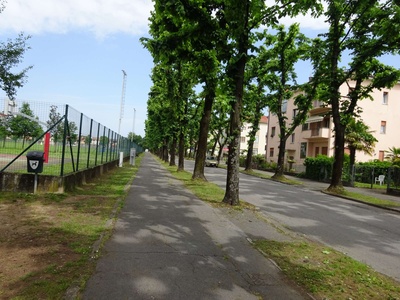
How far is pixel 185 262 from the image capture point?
504 centimetres

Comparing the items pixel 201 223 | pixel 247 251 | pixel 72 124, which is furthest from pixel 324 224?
Result: pixel 72 124

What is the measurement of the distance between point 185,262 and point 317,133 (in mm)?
41002

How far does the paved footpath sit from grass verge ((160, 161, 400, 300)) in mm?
239

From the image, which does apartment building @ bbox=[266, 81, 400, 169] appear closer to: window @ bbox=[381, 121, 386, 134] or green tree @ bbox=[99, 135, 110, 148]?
window @ bbox=[381, 121, 386, 134]

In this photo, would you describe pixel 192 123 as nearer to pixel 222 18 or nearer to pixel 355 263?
pixel 222 18

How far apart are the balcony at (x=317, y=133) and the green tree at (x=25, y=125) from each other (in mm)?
36326

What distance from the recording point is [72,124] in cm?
1180

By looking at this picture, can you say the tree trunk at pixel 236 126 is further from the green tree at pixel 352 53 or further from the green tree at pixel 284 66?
the green tree at pixel 284 66

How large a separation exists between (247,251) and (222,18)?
7596mm

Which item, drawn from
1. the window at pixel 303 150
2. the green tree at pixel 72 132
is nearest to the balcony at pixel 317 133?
the window at pixel 303 150

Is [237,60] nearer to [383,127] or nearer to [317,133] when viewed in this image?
[317,133]

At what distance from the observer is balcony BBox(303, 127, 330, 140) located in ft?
135

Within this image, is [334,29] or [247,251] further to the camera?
[334,29]

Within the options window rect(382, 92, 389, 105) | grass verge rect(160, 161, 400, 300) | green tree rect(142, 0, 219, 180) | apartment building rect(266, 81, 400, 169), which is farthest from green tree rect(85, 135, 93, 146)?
window rect(382, 92, 389, 105)
